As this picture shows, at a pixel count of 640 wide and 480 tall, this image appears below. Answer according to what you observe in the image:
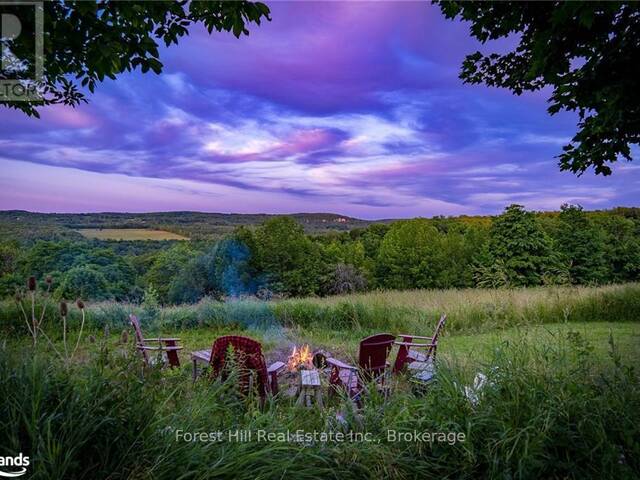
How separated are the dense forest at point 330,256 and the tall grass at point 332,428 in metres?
11.6

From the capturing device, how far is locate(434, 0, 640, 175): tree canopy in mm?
4285

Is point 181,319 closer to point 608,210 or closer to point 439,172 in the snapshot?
point 439,172

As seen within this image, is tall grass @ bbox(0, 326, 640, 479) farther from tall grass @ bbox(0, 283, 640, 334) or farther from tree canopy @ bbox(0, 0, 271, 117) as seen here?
tall grass @ bbox(0, 283, 640, 334)

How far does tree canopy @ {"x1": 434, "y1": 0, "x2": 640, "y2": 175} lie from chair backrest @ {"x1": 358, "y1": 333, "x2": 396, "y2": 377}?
3267mm

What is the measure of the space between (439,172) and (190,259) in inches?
549

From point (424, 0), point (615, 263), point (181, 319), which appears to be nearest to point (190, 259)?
point (181, 319)

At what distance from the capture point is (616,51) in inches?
170

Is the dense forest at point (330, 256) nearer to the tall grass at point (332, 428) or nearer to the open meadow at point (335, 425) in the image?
the open meadow at point (335, 425)

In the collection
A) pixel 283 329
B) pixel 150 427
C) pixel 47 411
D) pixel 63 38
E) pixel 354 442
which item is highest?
pixel 63 38

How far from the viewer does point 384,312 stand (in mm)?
11102

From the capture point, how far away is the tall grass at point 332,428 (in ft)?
6.29

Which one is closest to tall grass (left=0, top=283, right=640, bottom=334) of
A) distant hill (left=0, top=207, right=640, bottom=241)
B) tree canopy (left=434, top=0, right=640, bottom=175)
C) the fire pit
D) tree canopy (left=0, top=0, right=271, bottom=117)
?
the fire pit

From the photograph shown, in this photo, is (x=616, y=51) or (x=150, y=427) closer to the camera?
(x=150, y=427)

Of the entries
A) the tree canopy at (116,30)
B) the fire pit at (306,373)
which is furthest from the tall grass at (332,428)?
the tree canopy at (116,30)
